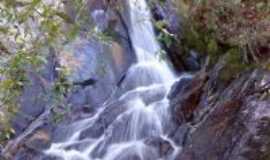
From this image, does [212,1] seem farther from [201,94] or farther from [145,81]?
[145,81]

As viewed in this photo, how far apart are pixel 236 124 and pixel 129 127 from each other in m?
4.89

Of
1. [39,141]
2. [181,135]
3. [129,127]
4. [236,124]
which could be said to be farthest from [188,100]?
[39,141]

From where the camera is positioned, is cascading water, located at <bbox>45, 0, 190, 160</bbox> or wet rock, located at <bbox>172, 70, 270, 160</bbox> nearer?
wet rock, located at <bbox>172, 70, 270, 160</bbox>

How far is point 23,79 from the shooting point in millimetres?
3633

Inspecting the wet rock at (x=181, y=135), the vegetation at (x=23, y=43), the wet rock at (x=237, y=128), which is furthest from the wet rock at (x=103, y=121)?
the vegetation at (x=23, y=43)

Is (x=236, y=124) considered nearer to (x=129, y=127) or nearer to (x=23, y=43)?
(x=23, y=43)

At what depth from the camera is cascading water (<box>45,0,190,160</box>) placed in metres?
9.36

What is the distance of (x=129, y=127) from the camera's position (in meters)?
10.5

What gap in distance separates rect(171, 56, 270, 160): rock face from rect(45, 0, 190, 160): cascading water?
1545 mm

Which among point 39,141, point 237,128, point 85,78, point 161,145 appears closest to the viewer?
point 237,128

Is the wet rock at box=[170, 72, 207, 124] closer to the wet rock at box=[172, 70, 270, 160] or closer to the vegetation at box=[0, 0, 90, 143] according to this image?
the wet rock at box=[172, 70, 270, 160]

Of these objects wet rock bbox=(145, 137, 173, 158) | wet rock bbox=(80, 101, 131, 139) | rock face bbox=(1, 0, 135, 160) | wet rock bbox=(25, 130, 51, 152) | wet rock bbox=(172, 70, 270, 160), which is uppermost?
rock face bbox=(1, 0, 135, 160)

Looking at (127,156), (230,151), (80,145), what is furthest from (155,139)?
(230,151)

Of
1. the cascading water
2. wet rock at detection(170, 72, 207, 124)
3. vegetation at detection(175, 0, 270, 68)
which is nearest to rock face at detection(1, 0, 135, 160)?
the cascading water
